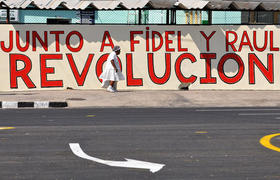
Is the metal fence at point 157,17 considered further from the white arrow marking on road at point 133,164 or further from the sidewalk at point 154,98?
the white arrow marking on road at point 133,164

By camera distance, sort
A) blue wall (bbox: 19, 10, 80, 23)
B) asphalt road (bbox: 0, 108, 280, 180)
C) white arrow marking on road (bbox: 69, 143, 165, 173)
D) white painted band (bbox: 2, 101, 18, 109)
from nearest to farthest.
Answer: asphalt road (bbox: 0, 108, 280, 180), white arrow marking on road (bbox: 69, 143, 165, 173), white painted band (bbox: 2, 101, 18, 109), blue wall (bbox: 19, 10, 80, 23)

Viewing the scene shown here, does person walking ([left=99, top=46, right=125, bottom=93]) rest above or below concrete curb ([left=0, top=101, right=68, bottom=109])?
above

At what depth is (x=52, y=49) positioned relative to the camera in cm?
1991

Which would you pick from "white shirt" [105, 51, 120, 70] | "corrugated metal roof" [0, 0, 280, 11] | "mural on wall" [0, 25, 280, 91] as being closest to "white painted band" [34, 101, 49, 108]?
"white shirt" [105, 51, 120, 70]

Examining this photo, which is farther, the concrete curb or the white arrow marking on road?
the concrete curb

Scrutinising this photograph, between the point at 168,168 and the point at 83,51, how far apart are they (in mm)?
13525

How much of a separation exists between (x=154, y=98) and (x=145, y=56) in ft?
11.7

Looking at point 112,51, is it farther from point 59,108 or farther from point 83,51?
point 59,108

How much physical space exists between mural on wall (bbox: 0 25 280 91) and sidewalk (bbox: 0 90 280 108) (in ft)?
3.80

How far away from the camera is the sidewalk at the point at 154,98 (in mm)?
15859

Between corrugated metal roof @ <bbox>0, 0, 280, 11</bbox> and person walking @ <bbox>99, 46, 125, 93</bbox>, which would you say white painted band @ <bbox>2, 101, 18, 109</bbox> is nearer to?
person walking @ <bbox>99, 46, 125, 93</bbox>

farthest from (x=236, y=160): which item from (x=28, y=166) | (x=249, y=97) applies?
(x=249, y=97)

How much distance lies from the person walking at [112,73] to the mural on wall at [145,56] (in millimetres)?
1271

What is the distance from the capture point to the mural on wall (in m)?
19.8
